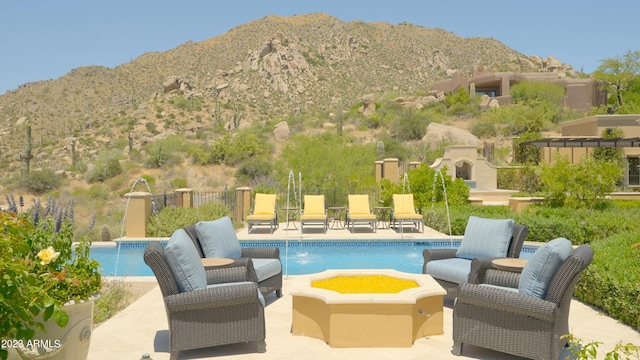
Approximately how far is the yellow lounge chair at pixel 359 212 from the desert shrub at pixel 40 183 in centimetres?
2024

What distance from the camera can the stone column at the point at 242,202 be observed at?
15.0 metres

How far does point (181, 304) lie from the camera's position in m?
4.20

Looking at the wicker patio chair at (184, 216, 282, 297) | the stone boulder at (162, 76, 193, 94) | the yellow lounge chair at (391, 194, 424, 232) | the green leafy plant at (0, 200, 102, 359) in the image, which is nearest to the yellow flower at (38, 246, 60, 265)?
the green leafy plant at (0, 200, 102, 359)

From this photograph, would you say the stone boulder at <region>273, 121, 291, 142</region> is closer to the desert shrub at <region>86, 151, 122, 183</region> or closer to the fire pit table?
the desert shrub at <region>86, 151, 122, 183</region>

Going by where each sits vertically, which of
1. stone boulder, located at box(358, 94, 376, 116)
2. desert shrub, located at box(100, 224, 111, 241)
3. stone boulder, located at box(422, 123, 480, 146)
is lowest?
desert shrub, located at box(100, 224, 111, 241)

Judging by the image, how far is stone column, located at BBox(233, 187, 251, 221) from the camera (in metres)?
15.0

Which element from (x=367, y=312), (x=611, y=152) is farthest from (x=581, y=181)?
(x=611, y=152)

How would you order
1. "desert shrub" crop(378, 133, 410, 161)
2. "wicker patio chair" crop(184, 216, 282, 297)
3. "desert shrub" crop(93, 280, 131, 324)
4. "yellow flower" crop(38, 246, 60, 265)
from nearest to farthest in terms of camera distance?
"yellow flower" crop(38, 246, 60, 265) → "desert shrub" crop(93, 280, 131, 324) → "wicker patio chair" crop(184, 216, 282, 297) → "desert shrub" crop(378, 133, 410, 161)

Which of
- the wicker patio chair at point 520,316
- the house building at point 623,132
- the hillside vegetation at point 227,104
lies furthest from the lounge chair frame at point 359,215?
the house building at point 623,132

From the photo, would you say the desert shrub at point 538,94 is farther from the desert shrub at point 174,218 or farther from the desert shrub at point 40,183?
the desert shrub at point 174,218

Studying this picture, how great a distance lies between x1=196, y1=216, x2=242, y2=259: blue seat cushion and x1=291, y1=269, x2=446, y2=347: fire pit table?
1370 mm

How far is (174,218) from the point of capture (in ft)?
39.9

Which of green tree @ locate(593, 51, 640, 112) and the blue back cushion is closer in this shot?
the blue back cushion

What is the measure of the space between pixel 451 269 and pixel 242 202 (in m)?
10.0
